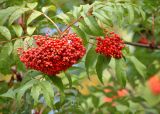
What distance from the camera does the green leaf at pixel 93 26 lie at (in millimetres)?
2160

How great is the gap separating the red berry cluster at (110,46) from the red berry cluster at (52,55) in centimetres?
16

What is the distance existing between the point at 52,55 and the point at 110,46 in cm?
33

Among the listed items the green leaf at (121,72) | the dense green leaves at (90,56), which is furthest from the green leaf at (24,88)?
the green leaf at (121,72)

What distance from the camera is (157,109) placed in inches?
154

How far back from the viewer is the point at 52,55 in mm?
1958

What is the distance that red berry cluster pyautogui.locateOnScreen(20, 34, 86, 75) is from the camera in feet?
6.45

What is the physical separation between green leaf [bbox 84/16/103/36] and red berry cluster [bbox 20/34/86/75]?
16 cm

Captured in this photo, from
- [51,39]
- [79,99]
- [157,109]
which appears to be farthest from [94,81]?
[51,39]

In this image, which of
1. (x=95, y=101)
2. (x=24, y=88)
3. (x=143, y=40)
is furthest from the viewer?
(x=143, y=40)

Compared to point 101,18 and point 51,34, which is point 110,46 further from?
point 51,34

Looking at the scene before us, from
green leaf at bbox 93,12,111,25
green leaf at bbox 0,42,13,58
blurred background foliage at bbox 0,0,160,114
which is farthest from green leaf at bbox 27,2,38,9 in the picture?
green leaf at bbox 93,12,111,25

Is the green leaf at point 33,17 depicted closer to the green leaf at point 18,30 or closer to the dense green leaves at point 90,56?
the green leaf at point 18,30

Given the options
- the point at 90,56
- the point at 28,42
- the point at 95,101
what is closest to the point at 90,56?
the point at 90,56

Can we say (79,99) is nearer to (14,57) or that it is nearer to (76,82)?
(76,82)
